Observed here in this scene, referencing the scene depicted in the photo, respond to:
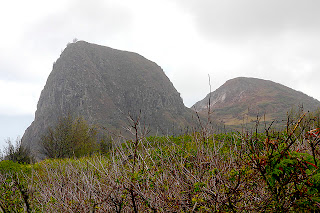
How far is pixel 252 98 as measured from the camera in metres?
141

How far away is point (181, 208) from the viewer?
→ 282cm

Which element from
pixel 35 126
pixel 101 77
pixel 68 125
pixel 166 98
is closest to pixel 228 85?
pixel 166 98

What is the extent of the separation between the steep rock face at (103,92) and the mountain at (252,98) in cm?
3340

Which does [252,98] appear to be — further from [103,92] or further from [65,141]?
[65,141]

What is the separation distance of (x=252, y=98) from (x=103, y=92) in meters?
93.9

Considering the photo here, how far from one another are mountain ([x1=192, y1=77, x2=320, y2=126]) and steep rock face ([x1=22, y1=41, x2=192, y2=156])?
33399mm

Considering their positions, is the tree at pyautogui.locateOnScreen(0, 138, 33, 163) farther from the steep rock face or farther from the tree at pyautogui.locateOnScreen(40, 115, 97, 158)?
the steep rock face

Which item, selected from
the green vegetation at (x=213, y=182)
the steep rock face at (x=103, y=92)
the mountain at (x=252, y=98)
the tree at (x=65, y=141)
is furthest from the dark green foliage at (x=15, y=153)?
the mountain at (x=252, y=98)

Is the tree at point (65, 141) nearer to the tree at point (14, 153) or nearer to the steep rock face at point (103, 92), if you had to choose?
the tree at point (14, 153)

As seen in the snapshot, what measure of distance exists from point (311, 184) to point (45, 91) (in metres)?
117

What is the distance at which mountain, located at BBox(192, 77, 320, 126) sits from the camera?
381 ft

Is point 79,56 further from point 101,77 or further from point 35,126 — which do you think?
point 35,126

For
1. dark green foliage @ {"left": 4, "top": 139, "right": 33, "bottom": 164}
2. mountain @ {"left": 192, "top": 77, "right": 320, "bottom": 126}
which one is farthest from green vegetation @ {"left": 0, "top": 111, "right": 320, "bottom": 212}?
mountain @ {"left": 192, "top": 77, "right": 320, "bottom": 126}

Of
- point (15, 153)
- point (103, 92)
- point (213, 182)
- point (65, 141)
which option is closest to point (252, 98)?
point (103, 92)
